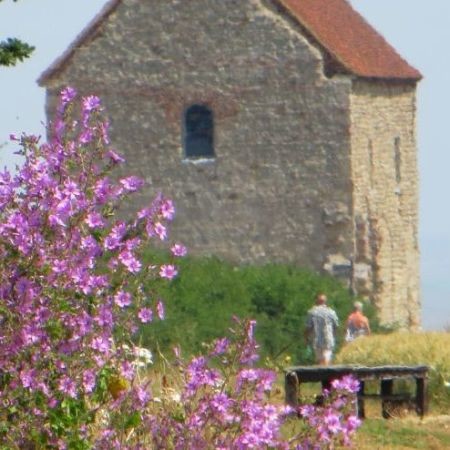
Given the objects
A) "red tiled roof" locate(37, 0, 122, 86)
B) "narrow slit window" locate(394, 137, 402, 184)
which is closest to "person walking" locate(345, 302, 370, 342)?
"narrow slit window" locate(394, 137, 402, 184)

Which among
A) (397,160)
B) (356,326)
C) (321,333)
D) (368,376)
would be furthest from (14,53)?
(397,160)

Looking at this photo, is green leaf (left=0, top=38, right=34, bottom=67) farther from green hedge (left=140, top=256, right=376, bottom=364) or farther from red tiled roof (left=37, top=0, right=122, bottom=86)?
red tiled roof (left=37, top=0, right=122, bottom=86)

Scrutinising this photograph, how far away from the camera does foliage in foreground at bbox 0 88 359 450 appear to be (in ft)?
38.9

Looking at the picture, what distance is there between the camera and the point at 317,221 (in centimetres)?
4500

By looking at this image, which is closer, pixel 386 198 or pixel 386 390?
pixel 386 390

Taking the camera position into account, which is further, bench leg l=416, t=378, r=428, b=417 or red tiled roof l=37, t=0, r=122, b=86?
red tiled roof l=37, t=0, r=122, b=86

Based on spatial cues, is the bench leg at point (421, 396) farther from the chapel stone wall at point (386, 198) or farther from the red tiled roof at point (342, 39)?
the red tiled roof at point (342, 39)

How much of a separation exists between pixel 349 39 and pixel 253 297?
23.1 ft

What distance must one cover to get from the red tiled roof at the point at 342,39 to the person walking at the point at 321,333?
12.3m

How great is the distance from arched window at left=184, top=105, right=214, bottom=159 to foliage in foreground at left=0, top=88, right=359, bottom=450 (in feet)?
109

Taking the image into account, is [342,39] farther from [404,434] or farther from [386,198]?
[404,434]

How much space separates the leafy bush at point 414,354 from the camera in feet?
84.6

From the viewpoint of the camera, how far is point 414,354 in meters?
27.1

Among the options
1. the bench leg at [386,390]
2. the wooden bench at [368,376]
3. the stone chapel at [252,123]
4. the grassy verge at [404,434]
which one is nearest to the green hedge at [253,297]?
the stone chapel at [252,123]
